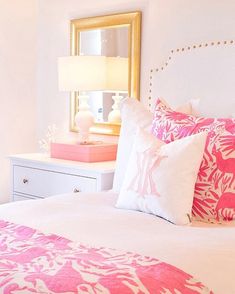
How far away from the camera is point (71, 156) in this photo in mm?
2904

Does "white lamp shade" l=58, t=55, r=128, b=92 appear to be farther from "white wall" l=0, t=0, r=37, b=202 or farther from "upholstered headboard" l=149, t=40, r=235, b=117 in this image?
"white wall" l=0, t=0, r=37, b=202

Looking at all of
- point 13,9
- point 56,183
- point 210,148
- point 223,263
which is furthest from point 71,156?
point 223,263

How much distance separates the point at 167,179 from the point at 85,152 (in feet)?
3.67

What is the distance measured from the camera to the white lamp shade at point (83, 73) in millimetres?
2887

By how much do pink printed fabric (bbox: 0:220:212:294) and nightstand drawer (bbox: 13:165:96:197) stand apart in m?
1.26

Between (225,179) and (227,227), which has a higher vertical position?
(225,179)

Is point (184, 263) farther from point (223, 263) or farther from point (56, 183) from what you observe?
point (56, 183)

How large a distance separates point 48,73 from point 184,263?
262 centimetres

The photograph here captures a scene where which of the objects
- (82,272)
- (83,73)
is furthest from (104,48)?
(82,272)

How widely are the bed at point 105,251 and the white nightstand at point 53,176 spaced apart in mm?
562

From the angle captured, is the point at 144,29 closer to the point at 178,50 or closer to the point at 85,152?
the point at 178,50

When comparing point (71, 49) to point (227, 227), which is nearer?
point (227, 227)

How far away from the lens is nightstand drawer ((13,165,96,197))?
8.77 feet

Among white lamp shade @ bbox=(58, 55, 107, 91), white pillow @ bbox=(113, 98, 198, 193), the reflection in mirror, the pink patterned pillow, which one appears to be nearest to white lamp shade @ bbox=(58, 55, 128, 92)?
white lamp shade @ bbox=(58, 55, 107, 91)
